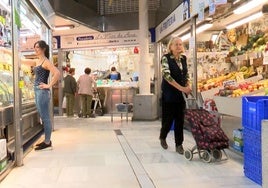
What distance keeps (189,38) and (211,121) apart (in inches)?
110

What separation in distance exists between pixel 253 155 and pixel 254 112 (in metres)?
0.40

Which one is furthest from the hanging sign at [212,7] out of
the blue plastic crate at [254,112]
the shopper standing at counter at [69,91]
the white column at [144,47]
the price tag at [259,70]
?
the shopper standing at counter at [69,91]

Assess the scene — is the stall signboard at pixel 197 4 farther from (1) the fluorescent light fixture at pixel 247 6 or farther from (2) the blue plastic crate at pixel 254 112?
(2) the blue plastic crate at pixel 254 112

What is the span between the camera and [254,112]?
3.04 m

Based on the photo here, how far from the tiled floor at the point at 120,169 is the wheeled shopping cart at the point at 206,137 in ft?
0.35

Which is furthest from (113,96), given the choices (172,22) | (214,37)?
(214,37)

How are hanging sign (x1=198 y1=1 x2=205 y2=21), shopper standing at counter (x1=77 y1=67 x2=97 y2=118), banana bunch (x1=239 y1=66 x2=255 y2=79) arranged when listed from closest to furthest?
hanging sign (x1=198 y1=1 x2=205 y2=21) → banana bunch (x1=239 y1=66 x2=255 y2=79) → shopper standing at counter (x1=77 y1=67 x2=97 y2=118)

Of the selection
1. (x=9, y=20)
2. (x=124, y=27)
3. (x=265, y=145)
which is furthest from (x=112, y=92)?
(x=265, y=145)

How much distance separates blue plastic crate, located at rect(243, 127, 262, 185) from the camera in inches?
119

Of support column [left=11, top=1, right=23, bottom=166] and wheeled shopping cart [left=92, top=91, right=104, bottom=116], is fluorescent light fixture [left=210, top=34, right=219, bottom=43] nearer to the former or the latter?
support column [left=11, top=1, right=23, bottom=166]

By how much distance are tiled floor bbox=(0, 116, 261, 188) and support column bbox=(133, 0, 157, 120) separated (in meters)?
3.37

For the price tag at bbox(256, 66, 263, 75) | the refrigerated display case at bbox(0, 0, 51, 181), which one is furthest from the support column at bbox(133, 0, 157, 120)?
the refrigerated display case at bbox(0, 0, 51, 181)

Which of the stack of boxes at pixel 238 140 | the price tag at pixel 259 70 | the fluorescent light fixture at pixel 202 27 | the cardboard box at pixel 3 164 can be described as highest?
the fluorescent light fixture at pixel 202 27

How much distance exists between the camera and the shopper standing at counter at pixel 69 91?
10242 millimetres
